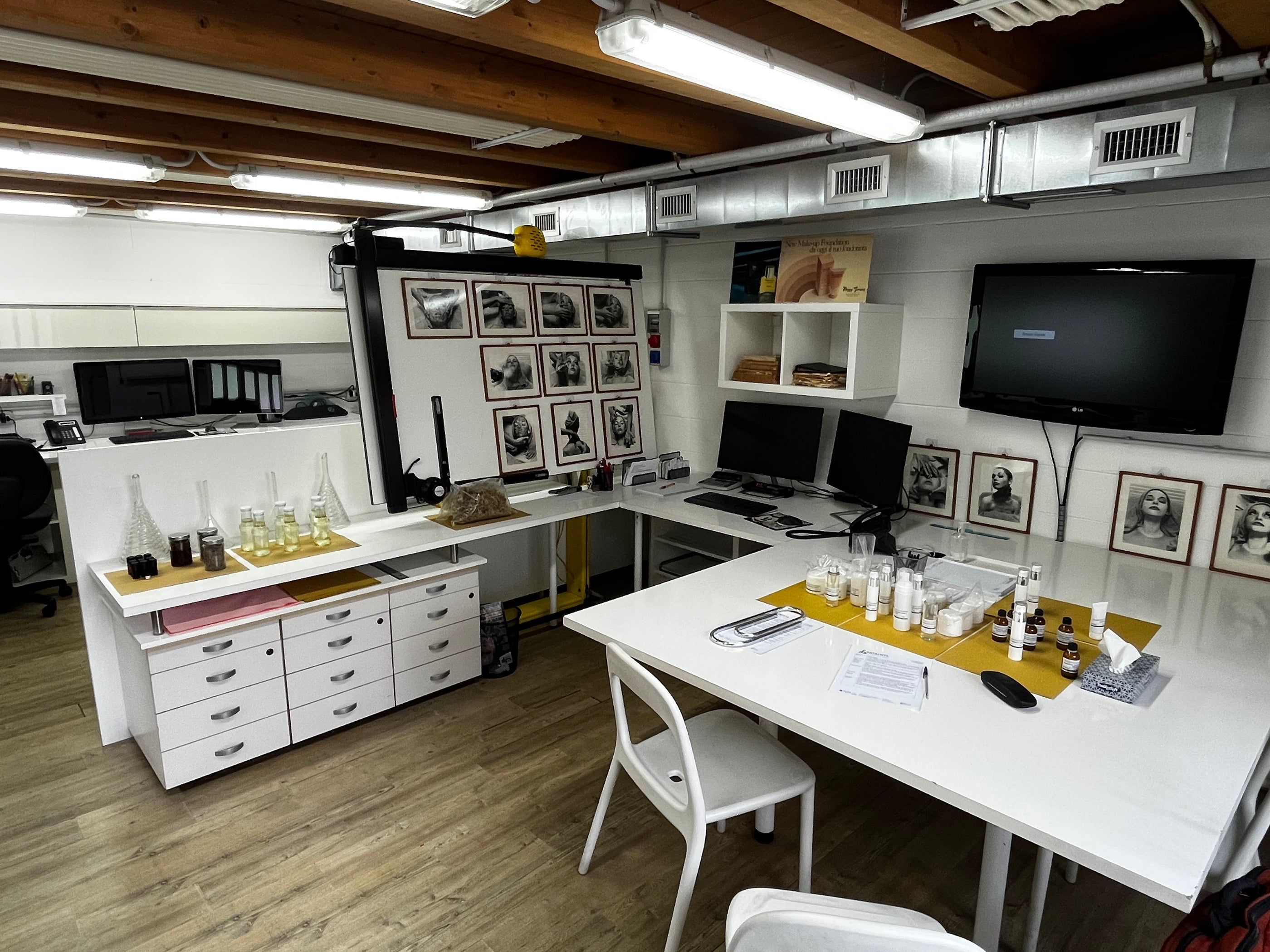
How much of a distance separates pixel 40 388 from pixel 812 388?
5.12 meters

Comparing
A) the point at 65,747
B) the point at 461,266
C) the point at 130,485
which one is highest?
the point at 461,266

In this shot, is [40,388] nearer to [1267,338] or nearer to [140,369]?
[140,369]

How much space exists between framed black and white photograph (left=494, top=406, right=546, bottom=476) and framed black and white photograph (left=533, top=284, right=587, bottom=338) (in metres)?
0.43

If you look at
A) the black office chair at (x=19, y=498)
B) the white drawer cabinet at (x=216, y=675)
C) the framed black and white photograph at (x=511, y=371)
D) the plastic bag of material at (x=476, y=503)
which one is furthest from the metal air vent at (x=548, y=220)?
the black office chair at (x=19, y=498)

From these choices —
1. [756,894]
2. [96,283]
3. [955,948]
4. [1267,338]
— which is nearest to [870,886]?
[756,894]

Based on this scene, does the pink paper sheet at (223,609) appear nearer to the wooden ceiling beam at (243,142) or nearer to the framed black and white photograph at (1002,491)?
the wooden ceiling beam at (243,142)

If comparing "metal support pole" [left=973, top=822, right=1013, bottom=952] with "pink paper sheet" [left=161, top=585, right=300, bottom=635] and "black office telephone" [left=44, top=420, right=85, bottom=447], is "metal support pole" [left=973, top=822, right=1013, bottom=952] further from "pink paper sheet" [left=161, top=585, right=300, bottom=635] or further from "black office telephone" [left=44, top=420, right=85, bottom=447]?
"black office telephone" [left=44, top=420, right=85, bottom=447]

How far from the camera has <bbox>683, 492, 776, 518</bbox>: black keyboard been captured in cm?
350

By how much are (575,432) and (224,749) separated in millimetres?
2039

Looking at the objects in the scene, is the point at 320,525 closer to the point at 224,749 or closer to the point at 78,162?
the point at 224,749

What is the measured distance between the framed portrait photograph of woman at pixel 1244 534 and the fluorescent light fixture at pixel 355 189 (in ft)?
12.8

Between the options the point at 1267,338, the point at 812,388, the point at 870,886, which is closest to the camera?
the point at 870,886

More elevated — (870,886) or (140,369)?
(140,369)

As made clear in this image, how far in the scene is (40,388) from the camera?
5.21 meters
